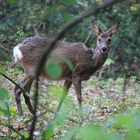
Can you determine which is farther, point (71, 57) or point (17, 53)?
point (71, 57)

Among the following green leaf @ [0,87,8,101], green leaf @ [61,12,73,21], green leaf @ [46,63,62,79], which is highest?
green leaf @ [61,12,73,21]

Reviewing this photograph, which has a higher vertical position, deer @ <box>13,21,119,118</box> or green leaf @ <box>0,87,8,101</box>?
green leaf @ <box>0,87,8,101</box>

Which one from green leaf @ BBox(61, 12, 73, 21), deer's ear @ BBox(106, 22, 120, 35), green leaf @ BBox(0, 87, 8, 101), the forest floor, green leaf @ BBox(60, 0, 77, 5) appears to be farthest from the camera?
deer's ear @ BBox(106, 22, 120, 35)

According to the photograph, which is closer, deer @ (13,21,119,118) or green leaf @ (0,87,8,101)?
green leaf @ (0,87,8,101)

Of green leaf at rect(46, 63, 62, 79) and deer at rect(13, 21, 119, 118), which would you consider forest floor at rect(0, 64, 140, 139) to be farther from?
green leaf at rect(46, 63, 62, 79)

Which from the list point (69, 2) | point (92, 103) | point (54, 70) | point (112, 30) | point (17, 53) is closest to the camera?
point (54, 70)

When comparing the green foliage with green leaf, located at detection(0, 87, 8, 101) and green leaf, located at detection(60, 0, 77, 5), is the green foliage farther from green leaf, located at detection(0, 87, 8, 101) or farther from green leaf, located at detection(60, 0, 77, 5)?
green leaf, located at detection(0, 87, 8, 101)

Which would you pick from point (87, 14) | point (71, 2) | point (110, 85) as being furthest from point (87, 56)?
point (87, 14)

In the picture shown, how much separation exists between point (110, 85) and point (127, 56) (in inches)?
118

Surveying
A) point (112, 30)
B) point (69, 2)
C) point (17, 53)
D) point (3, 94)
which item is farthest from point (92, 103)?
point (69, 2)

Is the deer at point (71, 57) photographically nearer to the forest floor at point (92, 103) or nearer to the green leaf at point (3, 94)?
the forest floor at point (92, 103)

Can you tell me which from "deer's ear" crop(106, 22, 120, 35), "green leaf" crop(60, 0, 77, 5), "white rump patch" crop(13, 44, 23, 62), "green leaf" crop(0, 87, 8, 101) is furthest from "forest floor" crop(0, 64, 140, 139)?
"green leaf" crop(60, 0, 77, 5)

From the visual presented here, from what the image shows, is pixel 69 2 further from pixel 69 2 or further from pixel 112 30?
pixel 112 30

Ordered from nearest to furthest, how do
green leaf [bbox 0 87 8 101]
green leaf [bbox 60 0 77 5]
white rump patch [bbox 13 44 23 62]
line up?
green leaf [bbox 60 0 77 5] < green leaf [bbox 0 87 8 101] < white rump patch [bbox 13 44 23 62]
